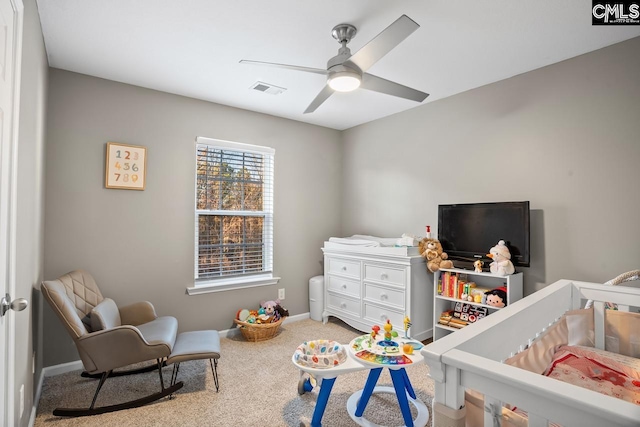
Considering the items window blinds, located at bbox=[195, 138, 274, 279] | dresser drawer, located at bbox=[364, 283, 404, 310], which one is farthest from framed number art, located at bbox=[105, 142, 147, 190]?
dresser drawer, located at bbox=[364, 283, 404, 310]

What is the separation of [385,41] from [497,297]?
2151 millimetres

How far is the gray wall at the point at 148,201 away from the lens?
2.73 meters

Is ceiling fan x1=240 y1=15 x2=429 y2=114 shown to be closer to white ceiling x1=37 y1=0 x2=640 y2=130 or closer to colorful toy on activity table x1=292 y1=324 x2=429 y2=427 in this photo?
A: white ceiling x1=37 y1=0 x2=640 y2=130

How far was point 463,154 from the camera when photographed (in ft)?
10.7

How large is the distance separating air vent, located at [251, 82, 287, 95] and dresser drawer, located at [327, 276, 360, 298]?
6.91 feet

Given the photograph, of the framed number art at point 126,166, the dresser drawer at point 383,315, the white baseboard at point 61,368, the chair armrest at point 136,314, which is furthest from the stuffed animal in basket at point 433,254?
the white baseboard at point 61,368

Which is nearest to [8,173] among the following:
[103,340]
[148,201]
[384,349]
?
[103,340]

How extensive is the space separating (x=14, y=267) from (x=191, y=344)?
1.26 m

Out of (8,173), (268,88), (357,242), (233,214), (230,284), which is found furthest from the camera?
(357,242)

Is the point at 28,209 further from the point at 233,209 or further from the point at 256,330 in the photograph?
the point at 256,330

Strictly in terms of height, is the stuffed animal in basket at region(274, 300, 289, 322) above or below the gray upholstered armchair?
below

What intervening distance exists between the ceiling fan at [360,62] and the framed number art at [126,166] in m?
1.59

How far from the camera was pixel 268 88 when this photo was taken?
3.11m

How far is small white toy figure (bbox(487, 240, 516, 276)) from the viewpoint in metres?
2.64
